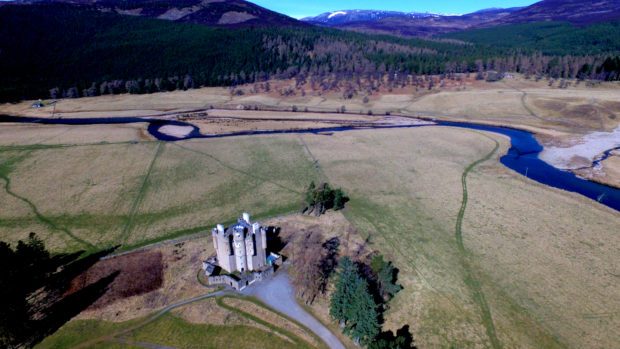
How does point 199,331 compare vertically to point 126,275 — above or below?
below

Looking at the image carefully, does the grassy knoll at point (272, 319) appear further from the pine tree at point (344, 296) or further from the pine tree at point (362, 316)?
the pine tree at point (362, 316)

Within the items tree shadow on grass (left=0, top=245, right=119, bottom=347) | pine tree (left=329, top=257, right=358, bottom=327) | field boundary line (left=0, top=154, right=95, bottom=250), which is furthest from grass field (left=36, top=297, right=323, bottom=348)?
field boundary line (left=0, top=154, right=95, bottom=250)

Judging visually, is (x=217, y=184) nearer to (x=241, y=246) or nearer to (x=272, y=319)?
(x=241, y=246)

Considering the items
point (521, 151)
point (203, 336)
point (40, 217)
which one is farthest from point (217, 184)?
point (521, 151)

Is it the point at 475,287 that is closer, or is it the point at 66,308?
the point at 66,308

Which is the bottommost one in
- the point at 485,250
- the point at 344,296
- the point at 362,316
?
the point at 485,250

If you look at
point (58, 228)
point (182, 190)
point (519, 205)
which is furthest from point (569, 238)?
point (58, 228)

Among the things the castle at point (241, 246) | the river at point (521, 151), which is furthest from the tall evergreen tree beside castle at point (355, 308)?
the river at point (521, 151)

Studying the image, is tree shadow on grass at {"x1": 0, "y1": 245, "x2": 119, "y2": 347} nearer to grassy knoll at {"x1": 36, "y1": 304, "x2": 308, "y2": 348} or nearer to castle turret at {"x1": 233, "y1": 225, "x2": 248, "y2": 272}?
grassy knoll at {"x1": 36, "y1": 304, "x2": 308, "y2": 348}
